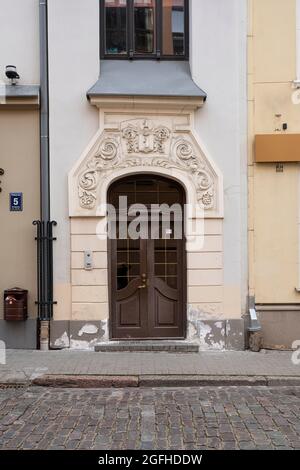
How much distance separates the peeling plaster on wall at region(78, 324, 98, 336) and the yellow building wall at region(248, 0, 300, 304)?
3.01m

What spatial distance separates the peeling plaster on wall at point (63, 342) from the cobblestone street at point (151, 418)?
5.96ft

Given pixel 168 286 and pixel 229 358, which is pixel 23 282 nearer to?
pixel 168 286

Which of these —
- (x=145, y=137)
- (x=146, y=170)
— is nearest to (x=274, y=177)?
(x=146, y=170)

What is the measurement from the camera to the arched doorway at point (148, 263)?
856cm

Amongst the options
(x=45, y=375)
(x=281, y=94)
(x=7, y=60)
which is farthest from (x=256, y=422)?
(x=7, y=60)

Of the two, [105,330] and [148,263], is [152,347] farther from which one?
[148,263]

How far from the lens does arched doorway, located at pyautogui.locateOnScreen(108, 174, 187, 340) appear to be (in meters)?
8.56

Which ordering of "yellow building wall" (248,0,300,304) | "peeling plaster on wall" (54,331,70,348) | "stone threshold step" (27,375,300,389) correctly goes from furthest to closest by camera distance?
"yellow building wall" (248,0,300,304) < "peeling plaster on wall" (54,331,70,348) < "stone threshold step" (27,375,300,389)

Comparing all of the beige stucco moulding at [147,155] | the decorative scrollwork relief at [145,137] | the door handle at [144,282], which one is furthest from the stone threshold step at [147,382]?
the decorative scrollwork relief at [145,137]

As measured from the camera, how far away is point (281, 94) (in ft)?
27.9

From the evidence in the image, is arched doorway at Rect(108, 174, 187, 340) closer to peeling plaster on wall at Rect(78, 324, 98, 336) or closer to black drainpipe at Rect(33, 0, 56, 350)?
peeling plaster on wall at Rect(78, 324, 98, 336)

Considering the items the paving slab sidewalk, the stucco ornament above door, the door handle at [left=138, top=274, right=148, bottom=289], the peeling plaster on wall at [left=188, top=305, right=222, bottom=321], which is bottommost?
the paving slab sidewalk

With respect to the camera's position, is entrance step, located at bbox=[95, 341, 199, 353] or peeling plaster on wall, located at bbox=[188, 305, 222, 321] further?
peeling plaster on wall, located at bbox=[188, 305, 222, 321]

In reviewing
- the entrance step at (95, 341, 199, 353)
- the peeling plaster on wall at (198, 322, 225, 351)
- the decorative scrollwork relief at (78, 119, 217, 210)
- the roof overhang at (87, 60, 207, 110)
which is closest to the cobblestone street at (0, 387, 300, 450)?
the entrance step at (95, 341, 199, 353)
